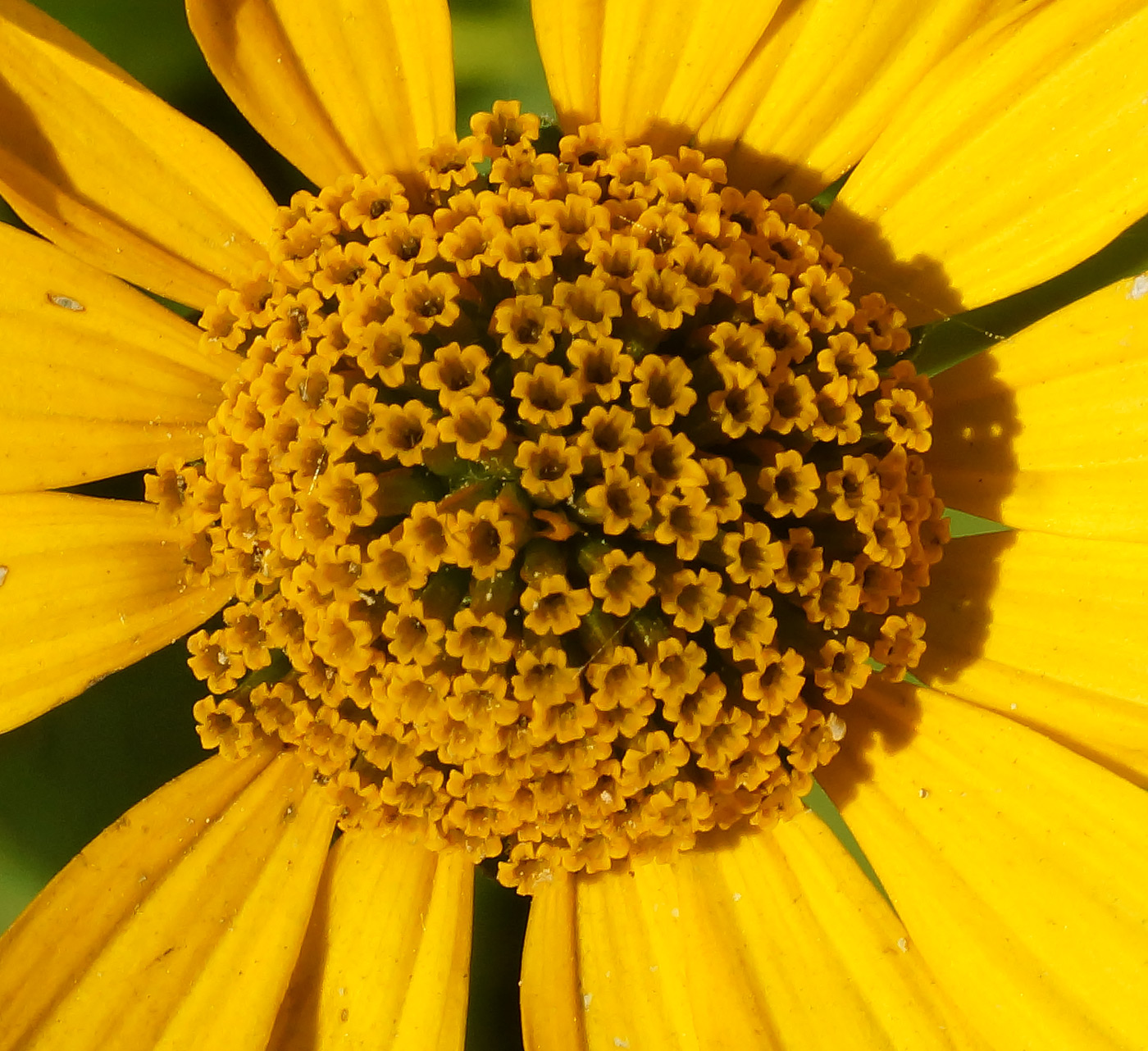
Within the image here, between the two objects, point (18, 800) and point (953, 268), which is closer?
point (953, 268)

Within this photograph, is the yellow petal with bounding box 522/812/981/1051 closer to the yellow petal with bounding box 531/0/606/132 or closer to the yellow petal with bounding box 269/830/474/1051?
the yellow petal with bounding box 269/830/474/1051

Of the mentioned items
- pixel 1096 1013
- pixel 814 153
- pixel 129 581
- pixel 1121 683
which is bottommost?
pixel 1096 1013

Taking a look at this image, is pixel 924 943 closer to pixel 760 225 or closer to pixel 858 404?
pixel 858 404

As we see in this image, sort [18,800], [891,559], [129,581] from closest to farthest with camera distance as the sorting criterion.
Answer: [891,559] → [129,581] → [18,800]

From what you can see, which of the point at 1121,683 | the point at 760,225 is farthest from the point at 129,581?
the point at 1121,683

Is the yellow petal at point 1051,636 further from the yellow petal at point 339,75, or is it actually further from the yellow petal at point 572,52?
the yellow petal at point 339,75

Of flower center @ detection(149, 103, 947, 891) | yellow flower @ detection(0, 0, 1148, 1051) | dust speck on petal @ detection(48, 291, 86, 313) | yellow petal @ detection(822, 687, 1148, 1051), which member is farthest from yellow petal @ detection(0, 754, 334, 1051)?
yellow petal @ detection(822, 687, 1148, 1051)

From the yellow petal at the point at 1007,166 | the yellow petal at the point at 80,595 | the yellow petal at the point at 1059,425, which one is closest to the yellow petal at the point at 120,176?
the yellow petal at the point at 80,595
